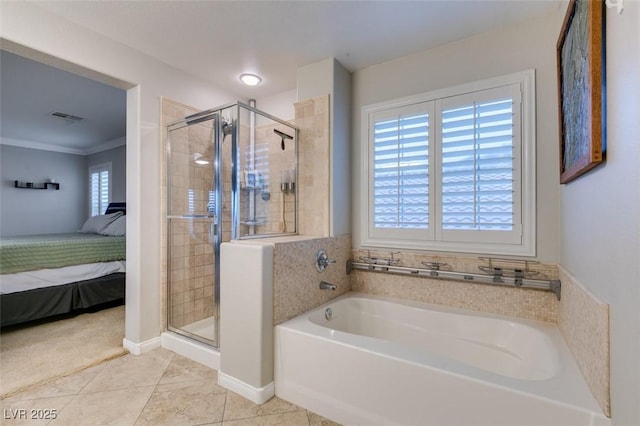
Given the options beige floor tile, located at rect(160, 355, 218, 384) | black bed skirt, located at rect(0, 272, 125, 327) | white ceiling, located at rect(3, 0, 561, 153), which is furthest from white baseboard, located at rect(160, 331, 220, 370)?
white ceiling, located at rect(3, 0, 561, 153)

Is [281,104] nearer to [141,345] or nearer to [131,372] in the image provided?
[141,345]

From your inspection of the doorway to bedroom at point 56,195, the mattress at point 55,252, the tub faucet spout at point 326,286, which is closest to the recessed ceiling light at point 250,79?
the doorway to bedroom at point 56,195

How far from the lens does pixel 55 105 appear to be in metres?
3.76

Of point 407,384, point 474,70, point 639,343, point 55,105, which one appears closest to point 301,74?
point 474,70

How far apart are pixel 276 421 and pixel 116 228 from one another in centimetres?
370

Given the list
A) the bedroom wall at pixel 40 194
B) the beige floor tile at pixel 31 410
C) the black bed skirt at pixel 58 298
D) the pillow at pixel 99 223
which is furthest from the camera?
the bedroom wall at pixel 40 194

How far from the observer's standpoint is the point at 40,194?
Result: 5.63 meters

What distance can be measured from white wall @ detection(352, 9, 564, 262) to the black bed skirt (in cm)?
378

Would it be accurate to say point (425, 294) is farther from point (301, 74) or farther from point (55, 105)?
point (55, 105)

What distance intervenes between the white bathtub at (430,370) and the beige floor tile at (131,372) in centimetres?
97

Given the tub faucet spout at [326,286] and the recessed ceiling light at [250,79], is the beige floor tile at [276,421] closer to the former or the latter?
the tub faucet spout at [326,286]

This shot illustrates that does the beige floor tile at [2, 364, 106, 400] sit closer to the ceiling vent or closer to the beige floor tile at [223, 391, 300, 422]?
the beige floor tile at [223, 391, 300, 422]

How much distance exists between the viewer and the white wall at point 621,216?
85cm

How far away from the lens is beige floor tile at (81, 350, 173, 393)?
6.64ft
